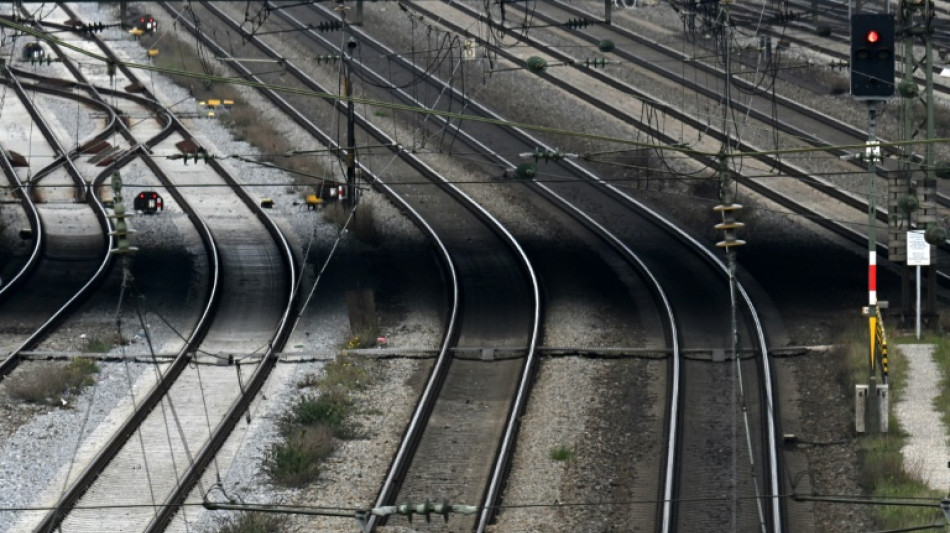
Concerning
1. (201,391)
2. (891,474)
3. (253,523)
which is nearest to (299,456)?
(253,523)

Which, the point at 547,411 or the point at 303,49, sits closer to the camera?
the point at 547,411

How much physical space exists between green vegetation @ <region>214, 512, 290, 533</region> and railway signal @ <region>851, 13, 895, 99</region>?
878cm

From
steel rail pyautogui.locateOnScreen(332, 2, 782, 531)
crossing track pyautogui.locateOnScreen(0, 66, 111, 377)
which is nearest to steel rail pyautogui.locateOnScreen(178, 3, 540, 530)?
steel rail pyautogui.locateOnScreen(332, 2, 782, 531)

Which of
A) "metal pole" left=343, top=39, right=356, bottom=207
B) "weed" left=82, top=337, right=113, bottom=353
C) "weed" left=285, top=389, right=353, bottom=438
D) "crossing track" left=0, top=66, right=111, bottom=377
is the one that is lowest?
"weed" left=285, top=389, right=353, bottom=438

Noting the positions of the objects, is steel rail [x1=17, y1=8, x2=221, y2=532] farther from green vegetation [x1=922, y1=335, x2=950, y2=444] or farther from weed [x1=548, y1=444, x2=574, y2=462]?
green vegetation [x1=922, y1=335, x2=950, y2=444]

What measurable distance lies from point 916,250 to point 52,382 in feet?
41.6

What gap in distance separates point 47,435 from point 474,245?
12.9 m

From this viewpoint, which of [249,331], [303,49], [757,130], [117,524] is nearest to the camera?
[117,524]

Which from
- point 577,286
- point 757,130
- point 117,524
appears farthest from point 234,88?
point 117,524

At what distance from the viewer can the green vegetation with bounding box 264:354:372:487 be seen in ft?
56.9

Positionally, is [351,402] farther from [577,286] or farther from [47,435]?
[577,286]

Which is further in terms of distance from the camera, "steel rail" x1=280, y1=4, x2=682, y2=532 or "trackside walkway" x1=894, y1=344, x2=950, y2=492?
"trackside walkway" x1=894, y1=344, x2=950, y2=492

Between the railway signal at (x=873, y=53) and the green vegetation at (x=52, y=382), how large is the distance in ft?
35.7

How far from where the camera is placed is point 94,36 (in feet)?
172
